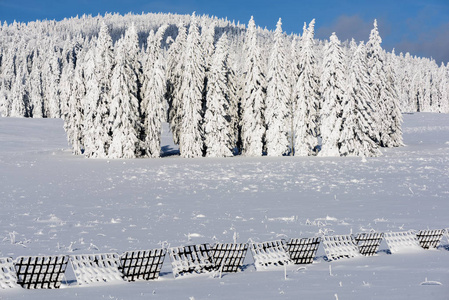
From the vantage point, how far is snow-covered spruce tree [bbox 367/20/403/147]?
6262 cm

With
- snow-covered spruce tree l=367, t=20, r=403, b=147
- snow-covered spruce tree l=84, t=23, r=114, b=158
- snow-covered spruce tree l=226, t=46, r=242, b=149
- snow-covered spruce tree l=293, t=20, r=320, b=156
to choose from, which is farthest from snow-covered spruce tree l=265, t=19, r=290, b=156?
snow-covered spruce tree l=84, t=23, r=114, b=158

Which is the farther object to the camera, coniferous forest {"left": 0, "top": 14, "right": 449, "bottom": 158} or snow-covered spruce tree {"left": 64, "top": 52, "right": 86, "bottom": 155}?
snow-covered spruce tree {"left": 64, "top": 52, "right": 86, "bottom": 155}

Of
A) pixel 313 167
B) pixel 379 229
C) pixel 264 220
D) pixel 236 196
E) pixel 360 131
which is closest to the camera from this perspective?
pixel 379 229

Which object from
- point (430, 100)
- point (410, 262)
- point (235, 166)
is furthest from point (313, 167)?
point (430, 100)

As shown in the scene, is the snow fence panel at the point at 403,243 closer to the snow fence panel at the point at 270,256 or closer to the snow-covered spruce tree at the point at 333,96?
the snow fence panel at the point at 270,256

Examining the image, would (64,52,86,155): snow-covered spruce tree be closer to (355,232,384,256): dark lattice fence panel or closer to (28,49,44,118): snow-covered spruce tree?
(355,232,384,256): dark lattice fence panel

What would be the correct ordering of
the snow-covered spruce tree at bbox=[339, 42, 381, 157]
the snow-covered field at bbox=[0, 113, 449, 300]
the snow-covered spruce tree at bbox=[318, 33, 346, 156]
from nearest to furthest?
the snow-covered field at bbox=[0, 113, 449, 300] < the snow-covered spruce tree at bbox=[339, 42, 381, 157] < the snow-covered spruce tree at bbox=[318, 33, 346, 156]

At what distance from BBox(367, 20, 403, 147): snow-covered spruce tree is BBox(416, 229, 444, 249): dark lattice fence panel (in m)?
48.6

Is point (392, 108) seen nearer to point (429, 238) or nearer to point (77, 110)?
point (77, 110)

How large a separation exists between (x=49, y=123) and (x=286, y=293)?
92.9 m

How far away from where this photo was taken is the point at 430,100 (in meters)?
171

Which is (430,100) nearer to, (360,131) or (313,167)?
(360,131)

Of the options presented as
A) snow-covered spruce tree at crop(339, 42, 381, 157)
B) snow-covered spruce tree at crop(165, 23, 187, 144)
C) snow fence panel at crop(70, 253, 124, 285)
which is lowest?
snow fence panel at crop(70, 253, 124, 285)

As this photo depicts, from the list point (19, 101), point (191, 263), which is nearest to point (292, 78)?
point (191, 263)
